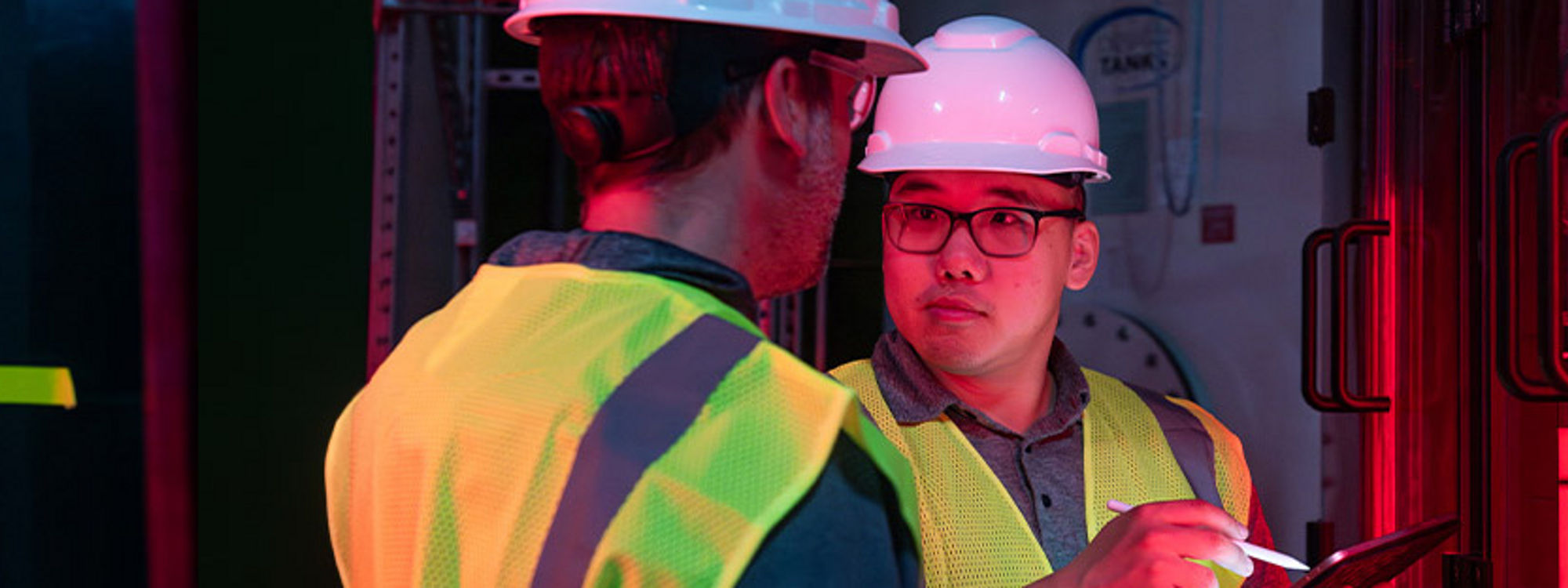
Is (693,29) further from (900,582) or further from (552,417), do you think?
(900,582)

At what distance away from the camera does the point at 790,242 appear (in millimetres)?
1202

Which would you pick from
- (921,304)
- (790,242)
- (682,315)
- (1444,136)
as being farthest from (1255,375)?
(682,315)

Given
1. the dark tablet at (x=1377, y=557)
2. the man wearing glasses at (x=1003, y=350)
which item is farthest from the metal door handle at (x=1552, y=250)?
the man wearing glasses at (x=1003, y=350)

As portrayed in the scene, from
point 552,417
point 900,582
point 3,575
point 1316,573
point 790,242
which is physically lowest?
point 3,575

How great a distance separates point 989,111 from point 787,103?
3.33ft

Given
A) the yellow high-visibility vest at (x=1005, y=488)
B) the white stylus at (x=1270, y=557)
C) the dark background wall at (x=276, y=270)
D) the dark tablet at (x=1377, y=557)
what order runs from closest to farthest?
the white stylus at (x=1270, y=557)
the dark tablet at (x=1377, y=557)
the yellow high-visibility vest at (x=1005, y=488)
the dark background wall at (x=276, y=270)

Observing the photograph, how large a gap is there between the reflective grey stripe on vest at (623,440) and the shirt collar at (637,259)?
0.10 meters

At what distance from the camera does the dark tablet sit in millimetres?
1604

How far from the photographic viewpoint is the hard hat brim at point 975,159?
6.77 ft

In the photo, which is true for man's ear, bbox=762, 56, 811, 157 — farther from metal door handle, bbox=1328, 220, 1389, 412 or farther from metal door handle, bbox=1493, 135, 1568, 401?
metal door handle, bbox=1328, 220, 1389, 412

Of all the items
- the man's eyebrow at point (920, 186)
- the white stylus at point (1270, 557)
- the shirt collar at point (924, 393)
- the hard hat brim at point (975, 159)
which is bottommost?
the white stylus at point (1270, 557)

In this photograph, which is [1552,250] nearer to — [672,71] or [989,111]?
[989,111]

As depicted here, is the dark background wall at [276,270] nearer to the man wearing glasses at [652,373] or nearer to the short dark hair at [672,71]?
the man wearing glasses at [652,373]

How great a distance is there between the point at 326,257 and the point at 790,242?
271 cm
